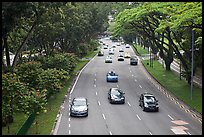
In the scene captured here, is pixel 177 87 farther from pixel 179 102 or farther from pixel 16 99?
pixel 16 99

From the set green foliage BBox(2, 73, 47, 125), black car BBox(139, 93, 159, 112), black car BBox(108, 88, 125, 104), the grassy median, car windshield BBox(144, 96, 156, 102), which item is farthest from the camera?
black car BBox(108, 88, 125, 104)

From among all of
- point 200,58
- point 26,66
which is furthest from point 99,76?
point 26,66

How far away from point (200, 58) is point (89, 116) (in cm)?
2109

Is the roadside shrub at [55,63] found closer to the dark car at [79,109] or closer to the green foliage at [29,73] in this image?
the green foliage at [29,73]

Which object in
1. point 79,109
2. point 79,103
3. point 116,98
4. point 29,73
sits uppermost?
point 29,73

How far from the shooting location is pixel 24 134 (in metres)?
25.0

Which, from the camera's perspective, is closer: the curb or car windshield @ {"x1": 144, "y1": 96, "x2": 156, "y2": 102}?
the curb

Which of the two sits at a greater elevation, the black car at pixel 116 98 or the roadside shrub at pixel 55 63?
the roadside shrub at pixel 55 63

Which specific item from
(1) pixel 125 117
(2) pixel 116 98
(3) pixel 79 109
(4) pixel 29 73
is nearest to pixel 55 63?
(4) pixel 29 73

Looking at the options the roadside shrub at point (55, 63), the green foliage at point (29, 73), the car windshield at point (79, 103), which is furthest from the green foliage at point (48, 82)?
the roadside shrub at point (55, 63)

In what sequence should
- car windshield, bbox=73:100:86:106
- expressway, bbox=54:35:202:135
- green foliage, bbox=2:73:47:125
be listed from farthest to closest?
1. car windshield, bbox=73:100:86:106
2. expressway, bbox=54:35:202:135
3. green foliage, bbox=2:73:47:125

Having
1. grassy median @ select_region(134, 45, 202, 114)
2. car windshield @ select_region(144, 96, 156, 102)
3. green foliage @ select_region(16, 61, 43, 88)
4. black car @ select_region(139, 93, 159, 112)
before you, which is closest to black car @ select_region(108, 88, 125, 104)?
black car @ select_region(139, 93, 159, 112)

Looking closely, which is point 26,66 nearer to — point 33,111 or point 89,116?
point 89,116

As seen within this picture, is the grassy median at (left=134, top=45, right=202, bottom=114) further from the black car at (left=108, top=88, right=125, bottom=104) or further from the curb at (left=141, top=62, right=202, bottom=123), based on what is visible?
the black car at (left=108, top=88, right=125, bottom=104)
